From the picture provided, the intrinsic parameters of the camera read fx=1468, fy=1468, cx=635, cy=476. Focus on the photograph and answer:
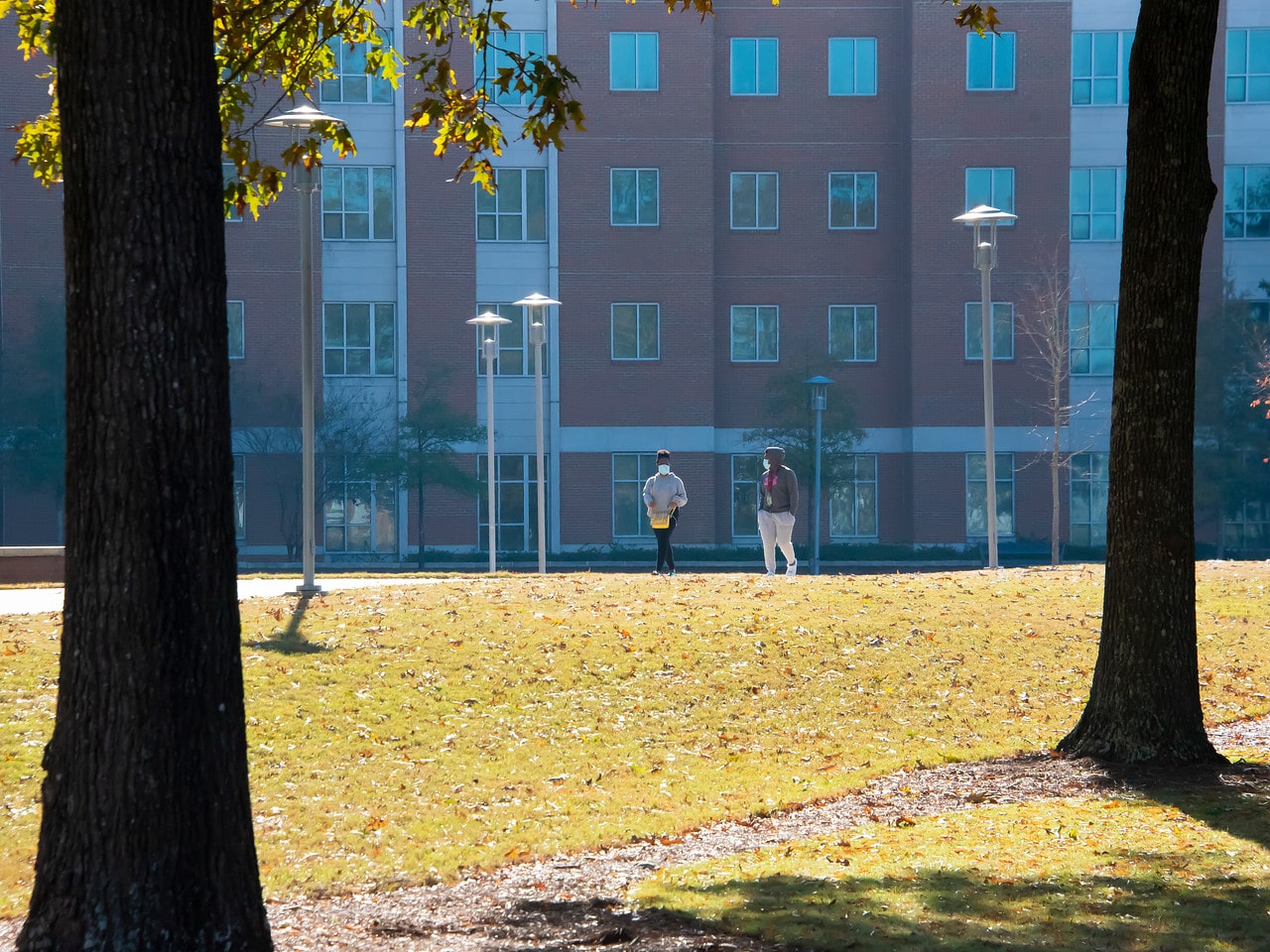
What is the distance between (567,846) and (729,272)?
35.4m

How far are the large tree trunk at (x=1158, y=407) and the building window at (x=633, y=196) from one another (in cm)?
3248

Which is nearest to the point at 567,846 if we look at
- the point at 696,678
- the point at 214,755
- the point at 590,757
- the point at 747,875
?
the point at 747,875

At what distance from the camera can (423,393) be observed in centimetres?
4044

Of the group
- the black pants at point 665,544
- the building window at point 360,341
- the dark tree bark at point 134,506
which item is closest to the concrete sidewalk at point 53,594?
the black pants at point 665,544

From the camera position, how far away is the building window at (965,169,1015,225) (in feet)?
137

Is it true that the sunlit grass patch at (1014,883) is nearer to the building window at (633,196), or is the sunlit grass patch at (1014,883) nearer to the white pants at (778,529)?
the white pants at (778,529)

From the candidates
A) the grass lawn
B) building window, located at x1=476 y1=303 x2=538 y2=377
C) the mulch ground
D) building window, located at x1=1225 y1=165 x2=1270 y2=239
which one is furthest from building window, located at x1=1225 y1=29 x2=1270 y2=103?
the mulch ground

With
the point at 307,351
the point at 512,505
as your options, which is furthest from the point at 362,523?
the point at 307,351

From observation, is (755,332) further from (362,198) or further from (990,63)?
(362,198)

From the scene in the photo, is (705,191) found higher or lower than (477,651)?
higher

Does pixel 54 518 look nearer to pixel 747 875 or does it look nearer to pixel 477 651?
pixel 477 651

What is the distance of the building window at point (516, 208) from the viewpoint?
41.4m

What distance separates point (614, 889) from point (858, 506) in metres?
36.0

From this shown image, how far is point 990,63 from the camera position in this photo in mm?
41688
